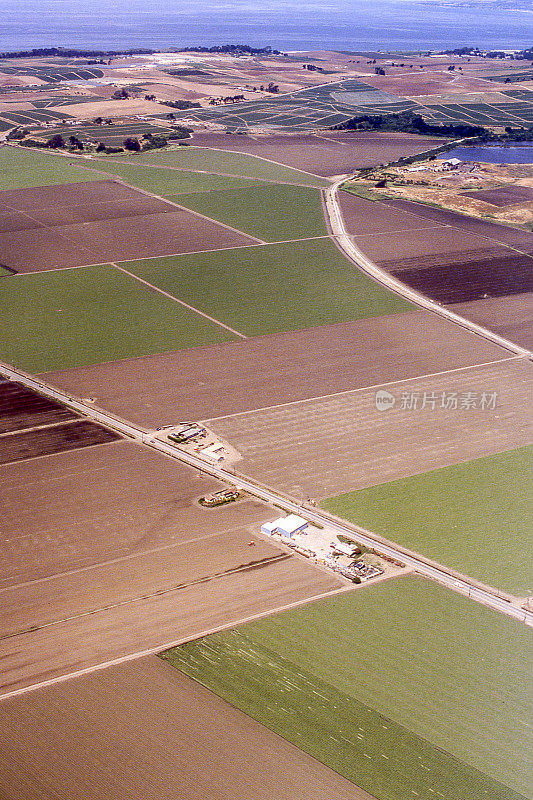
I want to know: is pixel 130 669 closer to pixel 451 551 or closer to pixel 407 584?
pixel 407 584

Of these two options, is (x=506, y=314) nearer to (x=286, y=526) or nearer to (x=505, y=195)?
(x=286, y=526)

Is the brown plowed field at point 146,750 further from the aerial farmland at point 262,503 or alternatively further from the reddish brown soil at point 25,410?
the reddish brown soil at point 25,410

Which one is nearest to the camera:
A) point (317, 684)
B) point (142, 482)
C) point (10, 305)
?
point (317, 684)

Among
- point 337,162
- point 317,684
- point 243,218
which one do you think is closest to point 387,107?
point 337,162

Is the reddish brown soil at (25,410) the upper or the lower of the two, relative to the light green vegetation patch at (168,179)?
lower

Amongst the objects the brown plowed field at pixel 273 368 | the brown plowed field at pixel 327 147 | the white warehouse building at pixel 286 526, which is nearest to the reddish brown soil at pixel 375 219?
the brown plowed field at pixel 327 147

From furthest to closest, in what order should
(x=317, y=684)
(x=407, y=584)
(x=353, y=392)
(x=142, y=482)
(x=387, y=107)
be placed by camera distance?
(x=387, y=107) < (x=353, y=392) < (x=142, y=482) < (x=407, y=584) < (x=317, y=684)
